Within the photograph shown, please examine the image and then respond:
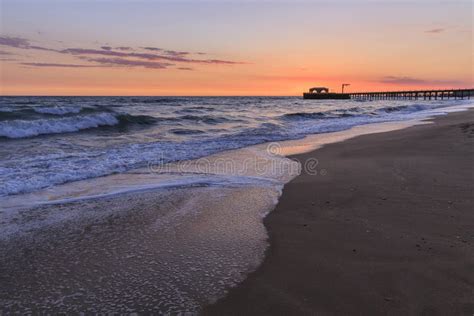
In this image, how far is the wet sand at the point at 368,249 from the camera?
2.77m

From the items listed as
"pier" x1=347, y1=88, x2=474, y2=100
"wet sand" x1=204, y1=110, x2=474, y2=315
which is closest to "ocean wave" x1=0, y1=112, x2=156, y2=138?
"wet sand" x1=204, y1=110, x2=474, y2=315

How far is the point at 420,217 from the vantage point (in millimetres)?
4559

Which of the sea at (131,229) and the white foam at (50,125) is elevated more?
the white foam at (50,125)

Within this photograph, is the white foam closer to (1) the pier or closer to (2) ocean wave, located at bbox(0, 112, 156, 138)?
(2) ocean wave, located at bbox(0, 112, 156, 138)

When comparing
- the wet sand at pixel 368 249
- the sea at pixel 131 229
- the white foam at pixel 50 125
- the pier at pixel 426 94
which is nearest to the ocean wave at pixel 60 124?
the white foam at pixel 50 125

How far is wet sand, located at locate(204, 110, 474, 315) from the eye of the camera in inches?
109

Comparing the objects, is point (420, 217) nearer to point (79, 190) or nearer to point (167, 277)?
point (167, 277)

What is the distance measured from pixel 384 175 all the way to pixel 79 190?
523cm

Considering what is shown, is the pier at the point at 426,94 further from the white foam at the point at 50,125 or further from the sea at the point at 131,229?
the sea at the point at 131,229

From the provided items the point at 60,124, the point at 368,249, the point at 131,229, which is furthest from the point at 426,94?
the point at 131,229

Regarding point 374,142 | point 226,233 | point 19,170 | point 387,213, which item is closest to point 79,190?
point 19,170

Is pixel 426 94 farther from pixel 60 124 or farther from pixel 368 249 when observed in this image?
pixel 368 249

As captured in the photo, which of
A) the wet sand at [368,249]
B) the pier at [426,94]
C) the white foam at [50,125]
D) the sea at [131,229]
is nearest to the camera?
the wet sand at [368,249]

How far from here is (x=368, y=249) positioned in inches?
145
